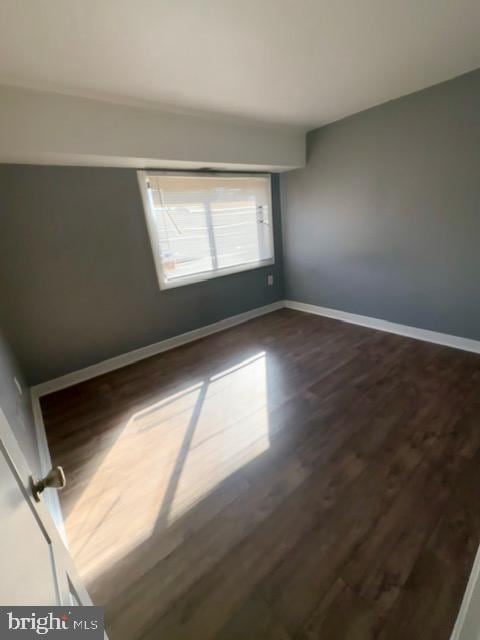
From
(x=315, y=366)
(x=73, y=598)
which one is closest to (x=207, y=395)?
(x=315, y=366)

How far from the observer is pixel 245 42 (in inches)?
60.9

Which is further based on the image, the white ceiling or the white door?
the white ceiling

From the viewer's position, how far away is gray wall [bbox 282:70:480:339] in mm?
2369

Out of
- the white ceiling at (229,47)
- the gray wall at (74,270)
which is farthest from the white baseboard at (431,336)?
the white ceiling at (229,47)

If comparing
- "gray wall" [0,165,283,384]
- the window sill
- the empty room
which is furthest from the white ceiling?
the window sill

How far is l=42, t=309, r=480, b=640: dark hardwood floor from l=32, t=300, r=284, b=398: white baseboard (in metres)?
0.13

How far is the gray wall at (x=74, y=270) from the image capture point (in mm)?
2264

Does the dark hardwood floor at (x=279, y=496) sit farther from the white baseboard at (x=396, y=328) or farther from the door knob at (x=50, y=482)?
the door knob at (x=50, y=482)

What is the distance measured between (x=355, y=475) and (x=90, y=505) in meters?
1.47

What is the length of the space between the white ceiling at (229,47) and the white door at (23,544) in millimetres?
1790

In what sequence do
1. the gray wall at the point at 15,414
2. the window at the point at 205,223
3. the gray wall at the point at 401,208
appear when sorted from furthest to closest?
the window at the point at 205,223, the gray wall at the point at 401,208, the gray wall at the point at 15,414

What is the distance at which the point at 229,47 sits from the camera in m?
1.58

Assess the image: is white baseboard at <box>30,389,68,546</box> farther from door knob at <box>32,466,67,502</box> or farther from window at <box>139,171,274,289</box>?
window at <box>139,171,274,289</box>

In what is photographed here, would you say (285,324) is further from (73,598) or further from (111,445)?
(73,598)
